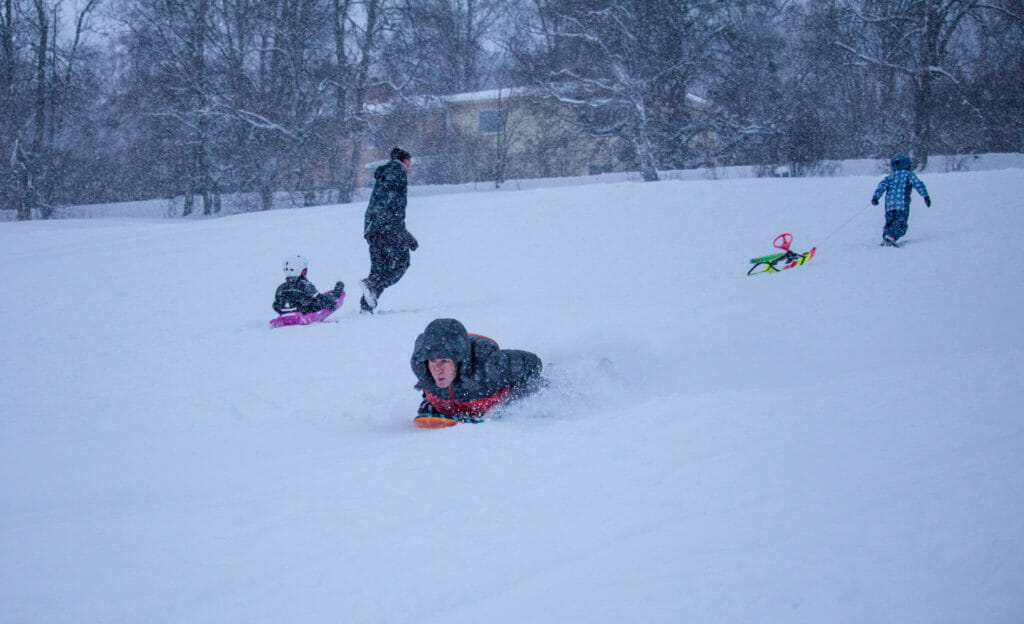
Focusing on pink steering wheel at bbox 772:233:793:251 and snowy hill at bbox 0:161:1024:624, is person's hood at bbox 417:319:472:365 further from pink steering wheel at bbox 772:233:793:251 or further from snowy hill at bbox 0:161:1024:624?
pink steering wheel at bbox 772:233:793:251

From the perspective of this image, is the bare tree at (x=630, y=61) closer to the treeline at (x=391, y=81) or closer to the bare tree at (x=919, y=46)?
the treeline at (x=391, y=81)

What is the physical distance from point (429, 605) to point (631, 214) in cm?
1136

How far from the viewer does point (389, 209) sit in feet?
23.1

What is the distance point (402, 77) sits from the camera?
22.3 metres

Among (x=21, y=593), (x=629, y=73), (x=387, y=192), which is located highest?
(x=629, y=73)

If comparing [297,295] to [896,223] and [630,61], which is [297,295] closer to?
[896,223]

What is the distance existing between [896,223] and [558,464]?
7987 mm

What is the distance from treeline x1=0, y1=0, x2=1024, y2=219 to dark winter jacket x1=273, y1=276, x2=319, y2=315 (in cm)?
1503

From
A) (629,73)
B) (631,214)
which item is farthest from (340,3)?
(631,214)

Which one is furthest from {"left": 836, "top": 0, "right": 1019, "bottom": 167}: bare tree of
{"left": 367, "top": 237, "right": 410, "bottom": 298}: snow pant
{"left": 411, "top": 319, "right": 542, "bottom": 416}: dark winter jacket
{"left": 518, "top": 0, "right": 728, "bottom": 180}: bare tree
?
{"left": 411, "top": 319, "right": 542, "bottom": 416}: dark winter jacket

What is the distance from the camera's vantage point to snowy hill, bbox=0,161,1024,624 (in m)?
1.97

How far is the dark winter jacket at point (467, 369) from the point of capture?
3.62m

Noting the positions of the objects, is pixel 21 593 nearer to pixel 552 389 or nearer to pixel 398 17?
pixel 552 389

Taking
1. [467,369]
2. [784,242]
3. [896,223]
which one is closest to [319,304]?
[467,369]
